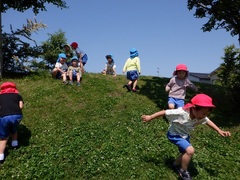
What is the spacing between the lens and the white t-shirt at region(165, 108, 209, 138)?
7238mm

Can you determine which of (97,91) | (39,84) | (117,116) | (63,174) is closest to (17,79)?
(39,84)

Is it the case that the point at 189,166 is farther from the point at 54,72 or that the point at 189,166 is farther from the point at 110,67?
the point at 110,67

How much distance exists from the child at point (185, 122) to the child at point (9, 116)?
3.66 metres

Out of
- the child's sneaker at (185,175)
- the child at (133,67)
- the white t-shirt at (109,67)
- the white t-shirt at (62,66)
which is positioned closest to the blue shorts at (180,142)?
the child's sneaker at (185,175)

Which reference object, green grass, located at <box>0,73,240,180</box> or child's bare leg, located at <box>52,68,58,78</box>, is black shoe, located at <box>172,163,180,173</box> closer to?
green grass, located at <box>0,73,240,180</box>

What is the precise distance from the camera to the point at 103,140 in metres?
9.38

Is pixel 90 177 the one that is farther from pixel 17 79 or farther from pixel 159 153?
pixel 17 79

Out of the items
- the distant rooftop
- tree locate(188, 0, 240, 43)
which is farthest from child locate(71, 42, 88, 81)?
the distant rooftop

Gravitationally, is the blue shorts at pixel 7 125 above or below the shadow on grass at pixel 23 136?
above

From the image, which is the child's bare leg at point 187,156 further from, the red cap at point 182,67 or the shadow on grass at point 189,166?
the red cap at point 182,67

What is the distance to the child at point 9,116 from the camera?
8078 mm

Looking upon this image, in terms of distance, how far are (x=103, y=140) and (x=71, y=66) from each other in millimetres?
6949

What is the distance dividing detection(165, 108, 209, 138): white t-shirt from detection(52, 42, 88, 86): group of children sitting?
327 inches

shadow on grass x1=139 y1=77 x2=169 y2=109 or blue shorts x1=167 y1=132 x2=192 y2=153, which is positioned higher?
shadow on grass x1=139 y1=77 x2=169 y2=109
